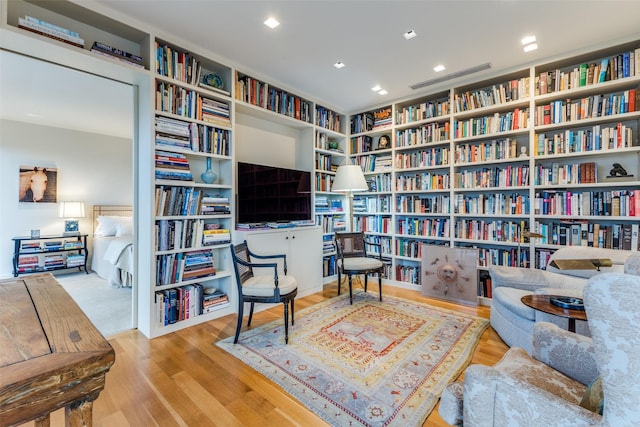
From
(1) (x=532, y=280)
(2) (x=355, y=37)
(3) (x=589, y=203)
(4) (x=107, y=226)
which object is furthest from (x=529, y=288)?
(4) (x=107, y=226)

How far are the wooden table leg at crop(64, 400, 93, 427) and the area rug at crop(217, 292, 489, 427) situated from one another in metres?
1.16

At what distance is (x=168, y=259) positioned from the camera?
252 cm

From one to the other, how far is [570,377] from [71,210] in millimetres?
6343

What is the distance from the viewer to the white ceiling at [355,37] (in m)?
2.09

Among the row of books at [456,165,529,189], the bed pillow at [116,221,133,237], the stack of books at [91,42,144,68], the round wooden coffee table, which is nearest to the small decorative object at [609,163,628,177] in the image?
the row of books at [456,165,529,189]

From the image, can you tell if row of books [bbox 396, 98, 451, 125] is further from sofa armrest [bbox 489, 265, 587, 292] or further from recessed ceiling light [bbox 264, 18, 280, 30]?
recessed ceiling light [bbox 264, 18, 280, 30]

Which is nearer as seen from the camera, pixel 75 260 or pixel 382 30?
pixel 382 30

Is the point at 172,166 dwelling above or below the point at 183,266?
above

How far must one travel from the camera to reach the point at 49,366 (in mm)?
601

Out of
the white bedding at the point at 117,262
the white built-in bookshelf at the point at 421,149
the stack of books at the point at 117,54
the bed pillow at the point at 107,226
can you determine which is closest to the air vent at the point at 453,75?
the white built-in bookshelf at the point at 421,149

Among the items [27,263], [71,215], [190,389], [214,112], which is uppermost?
[214,112]

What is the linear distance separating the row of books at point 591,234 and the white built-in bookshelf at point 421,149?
1 cm

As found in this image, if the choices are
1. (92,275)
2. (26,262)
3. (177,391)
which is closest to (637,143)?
(177,391)

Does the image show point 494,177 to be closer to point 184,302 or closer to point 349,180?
point 349,180
